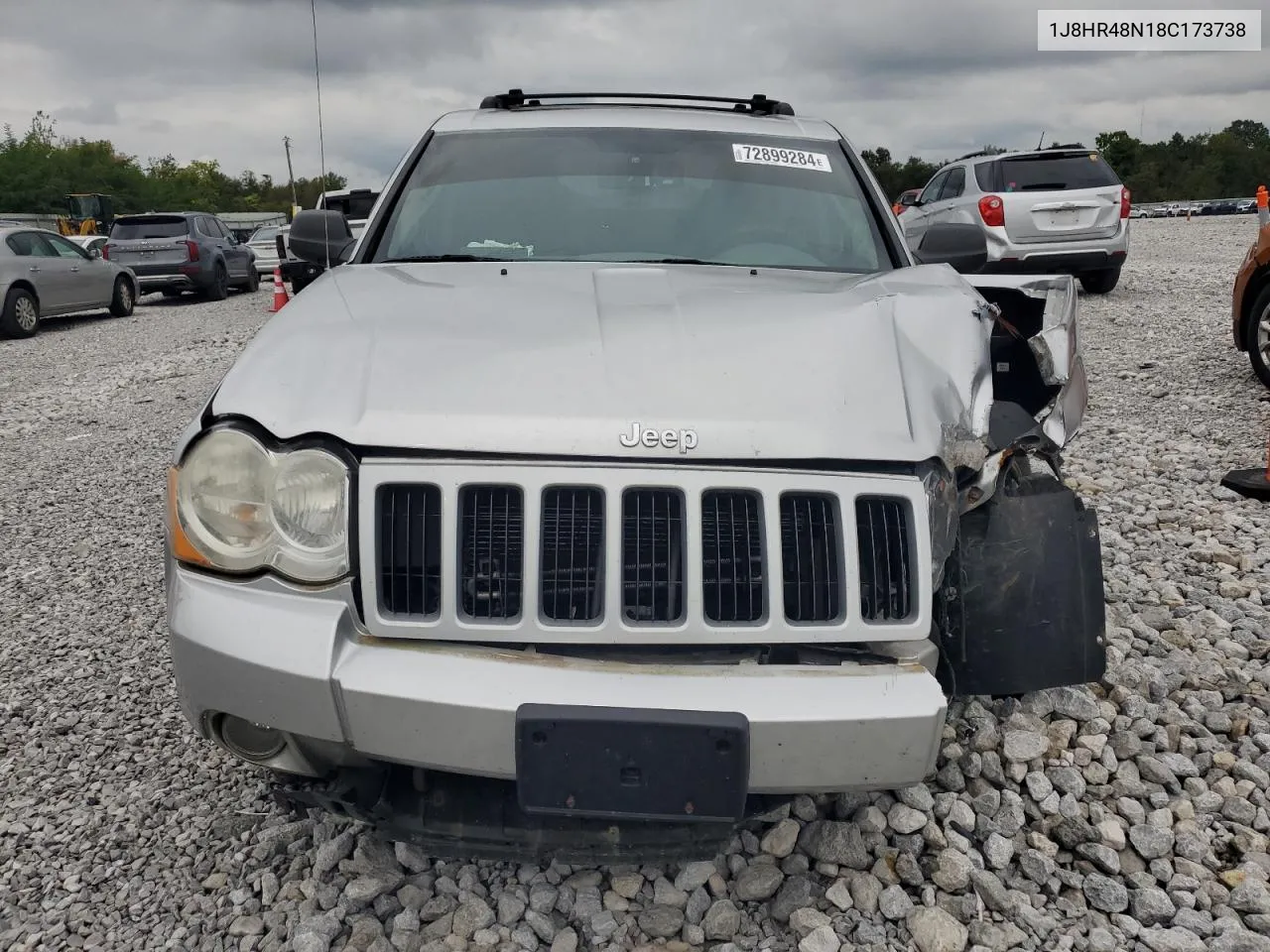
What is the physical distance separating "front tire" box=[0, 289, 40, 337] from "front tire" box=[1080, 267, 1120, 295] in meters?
13.3

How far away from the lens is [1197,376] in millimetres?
7391

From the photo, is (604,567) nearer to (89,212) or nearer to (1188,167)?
(89,212)

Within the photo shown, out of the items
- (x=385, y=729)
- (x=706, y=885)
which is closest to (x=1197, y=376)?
(x=706, y=885)

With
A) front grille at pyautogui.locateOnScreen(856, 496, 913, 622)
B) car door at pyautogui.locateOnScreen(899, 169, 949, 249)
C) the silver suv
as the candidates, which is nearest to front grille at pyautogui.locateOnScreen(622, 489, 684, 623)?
front grille at pyautogui.locateOnScreen(856, 496, 913, 622)

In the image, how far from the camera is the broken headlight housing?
1.95 m

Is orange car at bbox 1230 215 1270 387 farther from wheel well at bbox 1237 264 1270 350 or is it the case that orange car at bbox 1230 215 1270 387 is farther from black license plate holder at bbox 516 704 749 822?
black license plate holder at bbox 516 704 749 822

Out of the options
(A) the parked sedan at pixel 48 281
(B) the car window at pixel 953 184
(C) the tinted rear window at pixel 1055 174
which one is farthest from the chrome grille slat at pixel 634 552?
(A) the parked sedan at pixel 48 281

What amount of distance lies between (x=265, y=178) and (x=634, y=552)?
6960cm

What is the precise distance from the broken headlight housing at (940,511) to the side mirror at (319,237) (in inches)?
94.2

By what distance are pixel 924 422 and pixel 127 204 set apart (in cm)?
7809

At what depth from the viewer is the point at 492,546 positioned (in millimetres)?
1880

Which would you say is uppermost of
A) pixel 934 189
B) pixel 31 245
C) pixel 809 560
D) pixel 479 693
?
pixel 934 189

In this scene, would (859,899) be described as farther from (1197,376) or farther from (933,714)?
(1197,376)

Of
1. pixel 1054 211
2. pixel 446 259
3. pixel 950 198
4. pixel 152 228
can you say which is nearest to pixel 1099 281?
pixel 1054 211
